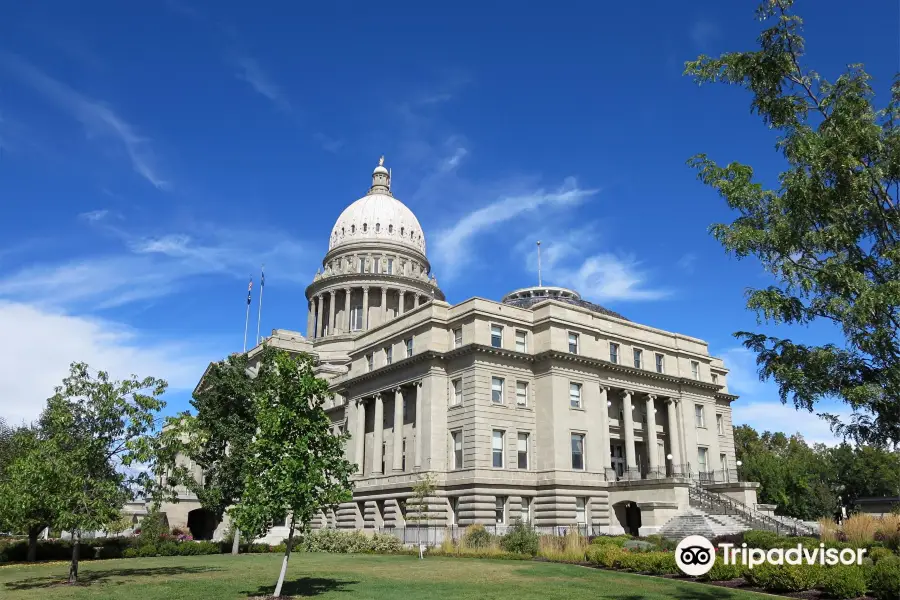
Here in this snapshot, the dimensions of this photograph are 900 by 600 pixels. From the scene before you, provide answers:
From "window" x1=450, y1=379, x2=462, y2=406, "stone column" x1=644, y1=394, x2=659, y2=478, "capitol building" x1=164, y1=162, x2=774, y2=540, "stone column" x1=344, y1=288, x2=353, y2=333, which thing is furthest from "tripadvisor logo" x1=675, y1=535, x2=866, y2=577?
"stone column" x1=344, y1=288, x2=353, y2=333

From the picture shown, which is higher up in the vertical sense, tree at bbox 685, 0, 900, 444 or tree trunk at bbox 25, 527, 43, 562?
tree at bbox 685, 0, 900, 444

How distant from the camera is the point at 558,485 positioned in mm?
49469

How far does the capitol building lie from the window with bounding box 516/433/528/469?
12 centimetres

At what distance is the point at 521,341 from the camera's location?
54219 millimetres

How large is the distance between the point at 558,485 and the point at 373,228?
2405 inches

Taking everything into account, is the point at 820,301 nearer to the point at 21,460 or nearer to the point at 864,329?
the point at 864,329

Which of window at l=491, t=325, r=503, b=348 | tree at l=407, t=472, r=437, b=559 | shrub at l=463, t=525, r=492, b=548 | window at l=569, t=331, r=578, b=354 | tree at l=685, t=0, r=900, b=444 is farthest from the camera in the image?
window at l=569, t=331, r=578, b=354

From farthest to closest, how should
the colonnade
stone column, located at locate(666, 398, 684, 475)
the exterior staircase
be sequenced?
the colonnade < stone column, located at locate(666, 398, 684, 475) < the exterior staircase

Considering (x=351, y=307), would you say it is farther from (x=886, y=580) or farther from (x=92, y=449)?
(x=886, y=580)

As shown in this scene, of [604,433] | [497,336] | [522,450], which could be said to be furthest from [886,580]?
[604,433]

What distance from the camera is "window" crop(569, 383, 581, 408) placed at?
5303cm

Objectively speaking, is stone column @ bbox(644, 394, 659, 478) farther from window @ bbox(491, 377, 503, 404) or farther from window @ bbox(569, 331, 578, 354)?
window @ bbox(491, 377, 503, 404)

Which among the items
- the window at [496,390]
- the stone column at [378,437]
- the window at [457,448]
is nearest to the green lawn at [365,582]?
the window at [457,448]

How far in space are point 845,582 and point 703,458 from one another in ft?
147
